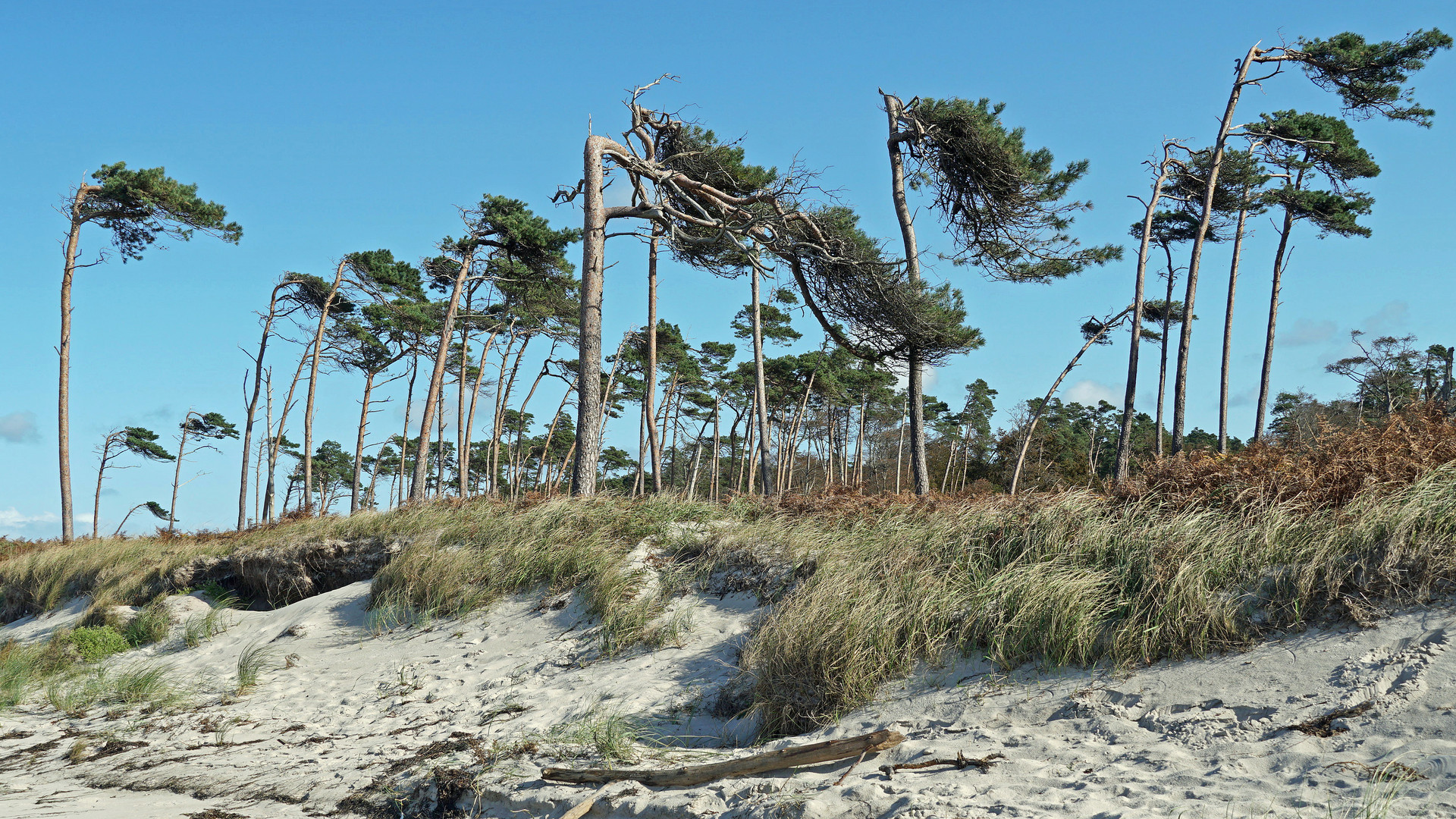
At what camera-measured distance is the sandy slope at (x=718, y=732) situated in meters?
3.49

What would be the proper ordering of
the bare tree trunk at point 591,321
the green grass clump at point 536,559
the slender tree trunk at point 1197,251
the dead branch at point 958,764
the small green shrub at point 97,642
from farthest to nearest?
the slender tree trunk at point 1197,251 < the bare tree trunk at point 591,321 < the small green shrub at point 97,642 < the green grass clump at point 536,559 < the dead branch at point 958,764

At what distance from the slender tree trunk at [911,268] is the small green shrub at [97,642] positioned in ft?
36.6

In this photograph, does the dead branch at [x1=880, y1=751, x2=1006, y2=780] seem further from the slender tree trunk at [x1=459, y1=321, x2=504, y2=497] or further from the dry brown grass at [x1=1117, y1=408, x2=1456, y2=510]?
the slender tree trunk at [x1=459, y1=321, x2=504, y2=497]

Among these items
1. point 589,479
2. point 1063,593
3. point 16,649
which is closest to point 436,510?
point 589,479

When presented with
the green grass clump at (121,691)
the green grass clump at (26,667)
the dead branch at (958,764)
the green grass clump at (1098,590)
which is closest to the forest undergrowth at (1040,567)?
the green grass clump at (1098,590)

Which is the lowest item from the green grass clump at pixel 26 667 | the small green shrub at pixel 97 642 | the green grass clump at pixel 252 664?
the green grass clump at pixel 26 667

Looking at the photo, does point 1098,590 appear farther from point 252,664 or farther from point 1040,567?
point 252,664

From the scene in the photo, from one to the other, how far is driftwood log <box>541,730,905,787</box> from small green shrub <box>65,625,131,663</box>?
364 inches

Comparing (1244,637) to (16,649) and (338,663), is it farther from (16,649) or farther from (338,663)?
(16,649)

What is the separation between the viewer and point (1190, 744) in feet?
12.4

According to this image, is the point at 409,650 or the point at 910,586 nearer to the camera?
the point at 910,586

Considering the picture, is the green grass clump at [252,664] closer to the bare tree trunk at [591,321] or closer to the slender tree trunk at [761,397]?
the bare tree trunk at [591,321]

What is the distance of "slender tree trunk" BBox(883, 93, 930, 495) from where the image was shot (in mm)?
12281

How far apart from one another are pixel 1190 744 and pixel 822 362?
27006 mm
